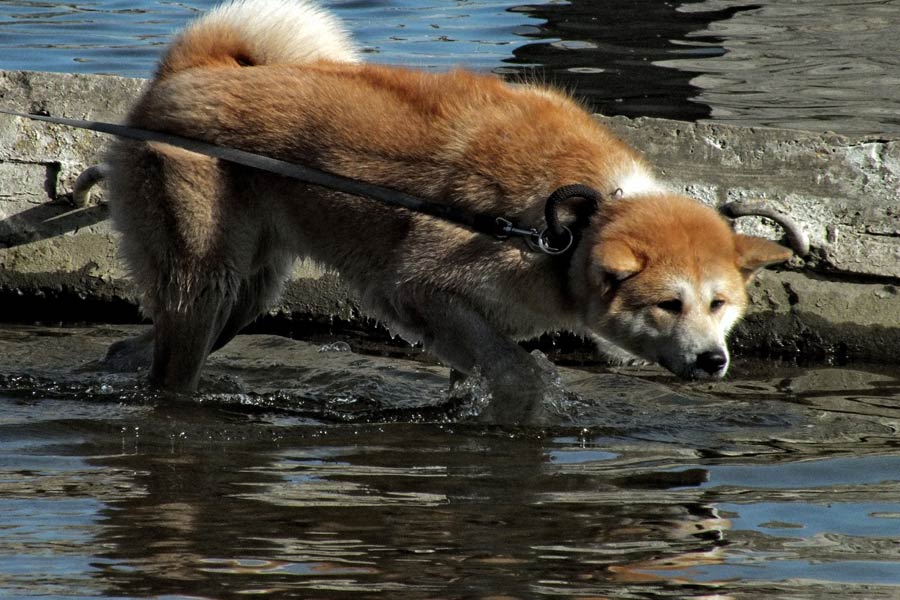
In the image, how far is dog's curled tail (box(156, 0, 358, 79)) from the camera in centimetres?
562

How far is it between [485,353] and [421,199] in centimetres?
64

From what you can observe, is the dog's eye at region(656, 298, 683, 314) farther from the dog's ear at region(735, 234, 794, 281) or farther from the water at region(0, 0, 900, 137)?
the water at region(0, 0, 900, 137)

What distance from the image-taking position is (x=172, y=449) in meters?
4.85

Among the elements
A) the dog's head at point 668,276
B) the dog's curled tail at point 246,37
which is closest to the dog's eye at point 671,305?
the dog's head at point 668,276

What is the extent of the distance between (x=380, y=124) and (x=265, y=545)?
2.10 metres

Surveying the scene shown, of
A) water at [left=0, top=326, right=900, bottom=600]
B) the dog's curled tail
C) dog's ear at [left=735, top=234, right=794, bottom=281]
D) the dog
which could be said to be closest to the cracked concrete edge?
water at [left=0, top=326, right=900, bottom=600]

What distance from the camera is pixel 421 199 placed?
5.18 metres

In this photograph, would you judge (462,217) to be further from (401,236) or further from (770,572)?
(770,572)

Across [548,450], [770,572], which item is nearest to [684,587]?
[770,572]

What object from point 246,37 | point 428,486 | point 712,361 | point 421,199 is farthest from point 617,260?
point 246,37

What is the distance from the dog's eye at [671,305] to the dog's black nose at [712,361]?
0.63ft

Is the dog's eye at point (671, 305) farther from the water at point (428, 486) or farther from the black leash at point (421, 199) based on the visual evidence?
the water at point (428, 486)

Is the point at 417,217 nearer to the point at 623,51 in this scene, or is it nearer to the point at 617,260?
the point at 617,260

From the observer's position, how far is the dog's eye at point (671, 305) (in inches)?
193
